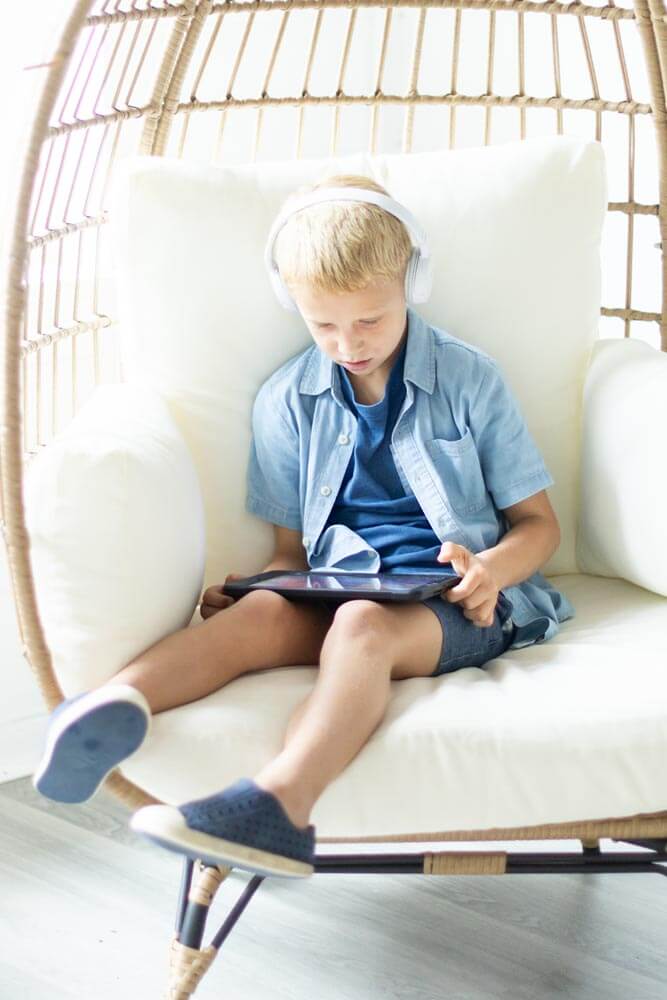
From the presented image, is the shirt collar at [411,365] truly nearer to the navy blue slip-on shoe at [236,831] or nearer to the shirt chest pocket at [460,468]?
the shirt chest pocket at [460,468]

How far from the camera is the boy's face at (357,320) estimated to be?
126cm

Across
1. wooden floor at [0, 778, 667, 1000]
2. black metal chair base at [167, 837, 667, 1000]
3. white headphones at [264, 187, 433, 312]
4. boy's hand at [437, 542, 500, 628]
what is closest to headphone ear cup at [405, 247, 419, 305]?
white headphones at [264, 187, 433, 312]

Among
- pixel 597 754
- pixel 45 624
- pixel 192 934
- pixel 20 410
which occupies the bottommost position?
pixel 192 934

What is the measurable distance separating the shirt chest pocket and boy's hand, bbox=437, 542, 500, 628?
0.13 m

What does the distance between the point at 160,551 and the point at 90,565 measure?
8cm

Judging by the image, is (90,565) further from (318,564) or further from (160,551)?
(318,564)

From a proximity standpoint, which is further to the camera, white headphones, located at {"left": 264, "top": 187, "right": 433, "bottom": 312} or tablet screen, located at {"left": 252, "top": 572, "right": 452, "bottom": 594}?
white headphones, located at {"left": 264, "top": 187, "right": 433, "bottom": 312}

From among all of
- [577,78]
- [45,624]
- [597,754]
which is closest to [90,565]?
[45,624]

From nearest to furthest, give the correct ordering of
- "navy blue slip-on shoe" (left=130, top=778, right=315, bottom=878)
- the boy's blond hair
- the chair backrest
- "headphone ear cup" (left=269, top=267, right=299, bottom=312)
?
1. "navy blue slip-on shoe" (left=130, top=778, right=315, bottom=878)
2. the boy's blond hair
3. "headphone ear cup" (left=269, top=267, right=299, bottom=312)
4. the chair backrest

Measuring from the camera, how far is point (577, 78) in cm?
264

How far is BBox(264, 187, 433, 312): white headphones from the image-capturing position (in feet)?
4.17

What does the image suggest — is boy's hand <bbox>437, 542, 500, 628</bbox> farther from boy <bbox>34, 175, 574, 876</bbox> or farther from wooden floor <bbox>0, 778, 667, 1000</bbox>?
wooden floor <bbox>0, 778, 667, 1000</bbox>

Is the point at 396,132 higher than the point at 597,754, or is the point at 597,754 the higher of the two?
the point at 396,132

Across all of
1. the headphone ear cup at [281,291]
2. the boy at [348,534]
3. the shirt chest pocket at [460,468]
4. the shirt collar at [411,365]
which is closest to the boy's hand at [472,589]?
the boy at [348,534]
